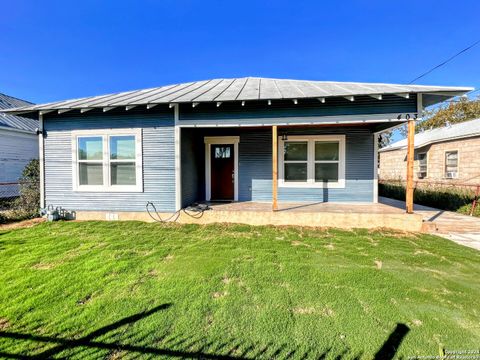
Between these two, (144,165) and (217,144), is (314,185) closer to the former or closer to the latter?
(217,144)

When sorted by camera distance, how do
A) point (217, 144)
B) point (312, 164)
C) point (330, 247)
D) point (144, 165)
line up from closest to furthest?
point (330, 247), point (144, 165), point (312, 164), point (217, 144)

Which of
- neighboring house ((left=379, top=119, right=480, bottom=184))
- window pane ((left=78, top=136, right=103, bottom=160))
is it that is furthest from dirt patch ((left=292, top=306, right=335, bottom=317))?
neighboring house ((left=379, top=119, right=480, bottom=184))

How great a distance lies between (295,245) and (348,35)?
13463mm

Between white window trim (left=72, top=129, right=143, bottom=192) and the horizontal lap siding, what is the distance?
0.37ft

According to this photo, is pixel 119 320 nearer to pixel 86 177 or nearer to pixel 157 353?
pixel 157 353

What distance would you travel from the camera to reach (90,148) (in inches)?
267

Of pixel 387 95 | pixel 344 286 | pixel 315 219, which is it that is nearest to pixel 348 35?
pixel 387 95

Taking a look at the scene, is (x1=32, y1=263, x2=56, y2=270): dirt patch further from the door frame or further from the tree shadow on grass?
the door frame

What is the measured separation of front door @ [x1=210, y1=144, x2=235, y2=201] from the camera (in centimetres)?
832

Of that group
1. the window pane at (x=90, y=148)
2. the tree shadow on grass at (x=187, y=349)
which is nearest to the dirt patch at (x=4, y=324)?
the tree shadow on grass at (x=187, y=349)

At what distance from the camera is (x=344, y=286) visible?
3053 mm

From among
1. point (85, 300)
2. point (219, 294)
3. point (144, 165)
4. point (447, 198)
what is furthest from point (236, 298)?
point (447, 198)

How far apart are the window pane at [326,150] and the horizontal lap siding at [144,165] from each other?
15.8 feet

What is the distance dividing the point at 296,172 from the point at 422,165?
33.0 feet
